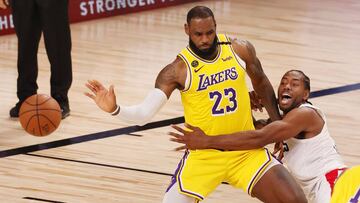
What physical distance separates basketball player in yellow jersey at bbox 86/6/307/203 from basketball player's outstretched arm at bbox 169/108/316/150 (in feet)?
0.48

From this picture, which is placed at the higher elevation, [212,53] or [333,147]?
[212,53]

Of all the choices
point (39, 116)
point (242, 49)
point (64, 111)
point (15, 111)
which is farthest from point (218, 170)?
point (15, 111)

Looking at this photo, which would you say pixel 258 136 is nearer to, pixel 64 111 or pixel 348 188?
pixel 348 188

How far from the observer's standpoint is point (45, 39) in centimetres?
1015

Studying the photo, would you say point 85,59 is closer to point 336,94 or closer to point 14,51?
point 14,51

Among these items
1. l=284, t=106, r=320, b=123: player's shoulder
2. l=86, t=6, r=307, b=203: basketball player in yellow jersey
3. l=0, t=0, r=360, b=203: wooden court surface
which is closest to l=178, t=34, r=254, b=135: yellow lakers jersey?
l=86, t=6, r=307, b=203: basketball player in yellow jersey

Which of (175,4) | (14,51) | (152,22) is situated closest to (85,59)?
(14,51)

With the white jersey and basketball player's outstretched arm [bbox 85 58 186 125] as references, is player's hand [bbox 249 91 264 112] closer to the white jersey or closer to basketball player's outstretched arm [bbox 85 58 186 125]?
the white jersey

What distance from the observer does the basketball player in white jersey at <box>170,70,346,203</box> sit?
264 inches

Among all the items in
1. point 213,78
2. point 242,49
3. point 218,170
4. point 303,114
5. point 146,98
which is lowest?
point 218,170

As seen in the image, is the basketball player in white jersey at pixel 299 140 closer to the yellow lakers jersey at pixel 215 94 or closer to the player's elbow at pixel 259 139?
the player's elbow at pixel 259 139

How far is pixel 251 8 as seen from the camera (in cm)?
1634

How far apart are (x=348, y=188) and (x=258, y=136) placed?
777mm

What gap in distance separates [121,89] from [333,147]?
4907mm
